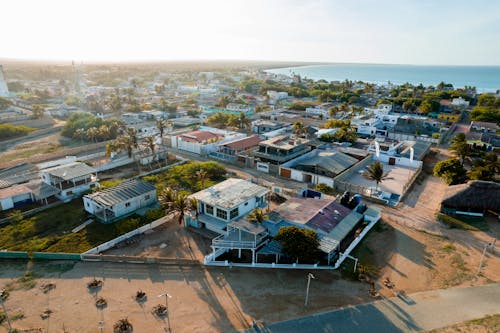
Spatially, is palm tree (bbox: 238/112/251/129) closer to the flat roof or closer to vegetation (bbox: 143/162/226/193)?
vegetation (bbox: 143/162/226/193)

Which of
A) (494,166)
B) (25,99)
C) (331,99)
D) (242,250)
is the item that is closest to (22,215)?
(242,250)

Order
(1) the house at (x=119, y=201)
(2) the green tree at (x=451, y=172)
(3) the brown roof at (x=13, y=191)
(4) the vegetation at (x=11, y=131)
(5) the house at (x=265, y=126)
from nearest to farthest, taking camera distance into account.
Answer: (1) the house at (x=119, y=201)
(3) the brown roof at (x=13, y=191)
(2) the green tree at (x=451, y=172)
(4) the vegetation at (x=11, y=131)
(5) the house at (x=265, y=126)

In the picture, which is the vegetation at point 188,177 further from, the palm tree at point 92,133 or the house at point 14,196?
the palm tree at point 92,133

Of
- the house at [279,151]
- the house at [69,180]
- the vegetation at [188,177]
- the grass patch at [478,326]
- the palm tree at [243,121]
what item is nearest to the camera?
the grass patch at [478,326]

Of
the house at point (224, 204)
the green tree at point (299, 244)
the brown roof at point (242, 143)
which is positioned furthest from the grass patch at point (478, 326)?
the brown roof at point (242, 143)

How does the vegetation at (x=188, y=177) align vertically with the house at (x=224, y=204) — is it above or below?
below

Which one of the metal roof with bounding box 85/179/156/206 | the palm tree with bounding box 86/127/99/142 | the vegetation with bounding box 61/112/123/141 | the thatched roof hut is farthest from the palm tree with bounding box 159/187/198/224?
→ the vegetation with bounding box 61/112/123/141

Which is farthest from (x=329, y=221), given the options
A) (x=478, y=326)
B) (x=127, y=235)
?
(x=127, y=235)

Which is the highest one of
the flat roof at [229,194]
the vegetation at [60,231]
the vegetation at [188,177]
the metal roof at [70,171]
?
the flat roof at [229,194]
